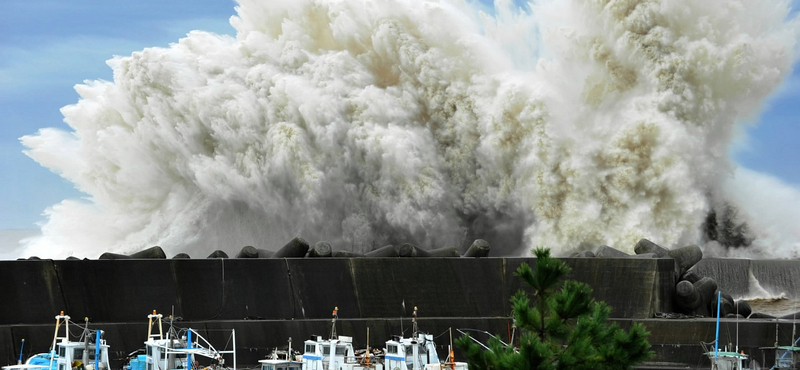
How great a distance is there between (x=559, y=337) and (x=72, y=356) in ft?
35.7

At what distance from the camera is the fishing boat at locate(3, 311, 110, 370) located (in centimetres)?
2603

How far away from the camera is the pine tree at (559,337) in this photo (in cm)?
2025

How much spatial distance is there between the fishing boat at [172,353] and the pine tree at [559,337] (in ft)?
22.5

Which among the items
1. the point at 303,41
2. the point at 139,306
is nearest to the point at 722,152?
the point at 303,41

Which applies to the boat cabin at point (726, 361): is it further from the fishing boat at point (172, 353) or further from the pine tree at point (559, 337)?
the fishing boat at point (172, 353)

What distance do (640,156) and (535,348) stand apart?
24322mm

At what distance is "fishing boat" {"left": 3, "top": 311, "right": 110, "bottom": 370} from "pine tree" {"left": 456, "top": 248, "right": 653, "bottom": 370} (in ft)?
29.5

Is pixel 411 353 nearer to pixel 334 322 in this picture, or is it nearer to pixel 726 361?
pixel 334 322

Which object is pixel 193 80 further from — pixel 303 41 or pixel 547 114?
pixel 547 114

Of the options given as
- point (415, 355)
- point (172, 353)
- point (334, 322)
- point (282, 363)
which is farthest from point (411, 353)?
point (172, 353)

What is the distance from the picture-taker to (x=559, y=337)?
21.1 metres

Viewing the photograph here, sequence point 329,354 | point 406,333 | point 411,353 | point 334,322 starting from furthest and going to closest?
1. point 406,333
2. point 334,322
3. point 411,353
4. point 329,354

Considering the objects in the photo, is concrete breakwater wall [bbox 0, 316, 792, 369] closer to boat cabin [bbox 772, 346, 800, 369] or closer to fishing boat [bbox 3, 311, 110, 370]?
fishing boat [bbox 3, 311, 110, 370]

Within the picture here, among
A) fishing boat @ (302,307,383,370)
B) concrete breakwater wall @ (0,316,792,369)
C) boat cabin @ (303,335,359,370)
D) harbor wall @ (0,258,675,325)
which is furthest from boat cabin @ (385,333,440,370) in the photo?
harbor wall @ (0,258,675,325)
